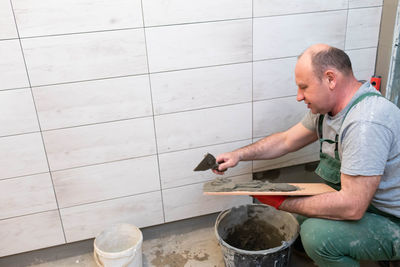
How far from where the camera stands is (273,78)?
2.10m

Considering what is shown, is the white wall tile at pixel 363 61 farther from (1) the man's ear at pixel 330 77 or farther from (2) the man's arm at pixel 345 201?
A: (2) the man's arm at pixel 345 201

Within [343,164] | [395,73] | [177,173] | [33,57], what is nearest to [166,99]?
[177,173]

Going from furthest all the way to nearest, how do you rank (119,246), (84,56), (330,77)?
(119,246) < (84,56) < (330,77)

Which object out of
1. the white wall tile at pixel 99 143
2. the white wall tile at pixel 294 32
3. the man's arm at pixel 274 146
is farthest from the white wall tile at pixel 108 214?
the white wall tile at pixel 294 32

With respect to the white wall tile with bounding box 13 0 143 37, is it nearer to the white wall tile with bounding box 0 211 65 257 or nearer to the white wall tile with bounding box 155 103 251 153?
the white wall tile with bounding box 155 103 251 153

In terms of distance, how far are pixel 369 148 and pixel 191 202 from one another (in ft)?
3.84

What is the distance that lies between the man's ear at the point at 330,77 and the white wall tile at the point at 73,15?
92 cm

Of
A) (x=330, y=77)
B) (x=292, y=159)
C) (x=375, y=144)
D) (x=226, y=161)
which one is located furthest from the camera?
(x=292, y=159)

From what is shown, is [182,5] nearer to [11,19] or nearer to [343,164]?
[11,19]

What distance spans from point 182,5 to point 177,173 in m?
0.94

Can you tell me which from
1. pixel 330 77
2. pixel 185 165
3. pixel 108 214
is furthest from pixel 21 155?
pixel 330 77

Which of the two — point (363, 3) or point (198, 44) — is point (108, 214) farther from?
point (363, 3)

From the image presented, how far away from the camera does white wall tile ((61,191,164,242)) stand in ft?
6.77

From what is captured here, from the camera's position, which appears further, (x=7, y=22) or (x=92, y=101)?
(x=92, y=101)
